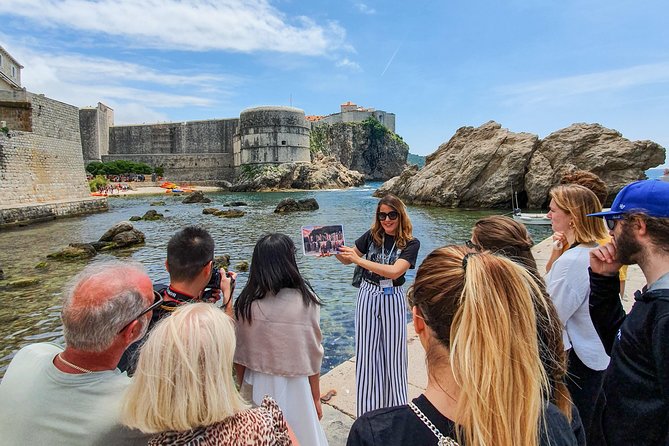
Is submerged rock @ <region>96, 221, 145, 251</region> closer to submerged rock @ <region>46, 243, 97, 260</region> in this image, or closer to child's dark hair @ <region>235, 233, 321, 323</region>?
submerged rock @ <region>46, 243, 97, 260</region>

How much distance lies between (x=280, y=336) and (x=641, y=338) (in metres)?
1.47

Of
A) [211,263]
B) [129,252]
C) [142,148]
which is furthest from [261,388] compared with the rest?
[142,148]

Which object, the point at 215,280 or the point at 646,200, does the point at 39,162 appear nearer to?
the point at 215,280

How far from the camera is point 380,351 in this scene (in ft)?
9.16

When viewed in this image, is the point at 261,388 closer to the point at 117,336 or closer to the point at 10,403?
the point at 117,336

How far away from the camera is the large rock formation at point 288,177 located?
5000cm

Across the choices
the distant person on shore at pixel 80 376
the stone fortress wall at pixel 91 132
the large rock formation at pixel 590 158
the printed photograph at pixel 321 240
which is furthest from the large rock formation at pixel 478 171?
the stone fortress wall at pixel 91 132

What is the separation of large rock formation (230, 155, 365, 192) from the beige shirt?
48.6 meters

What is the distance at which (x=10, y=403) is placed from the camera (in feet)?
4.33

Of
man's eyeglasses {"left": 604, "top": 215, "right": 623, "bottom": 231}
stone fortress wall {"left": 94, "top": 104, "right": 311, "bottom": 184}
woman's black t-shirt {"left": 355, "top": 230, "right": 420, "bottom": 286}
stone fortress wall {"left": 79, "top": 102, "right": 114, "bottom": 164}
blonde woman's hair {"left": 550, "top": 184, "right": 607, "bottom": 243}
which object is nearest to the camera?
man's eyeglasses {"left": 604, "top": 215, "right": 623, "bottom": 231}

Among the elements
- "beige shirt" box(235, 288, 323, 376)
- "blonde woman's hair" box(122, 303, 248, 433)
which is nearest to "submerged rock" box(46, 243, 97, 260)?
"beige shirt" box(235, 288, 323, 376)

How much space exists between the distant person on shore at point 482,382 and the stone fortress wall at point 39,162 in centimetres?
2063

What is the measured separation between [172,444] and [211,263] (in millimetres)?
1213

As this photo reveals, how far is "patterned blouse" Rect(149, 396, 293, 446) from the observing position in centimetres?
115
